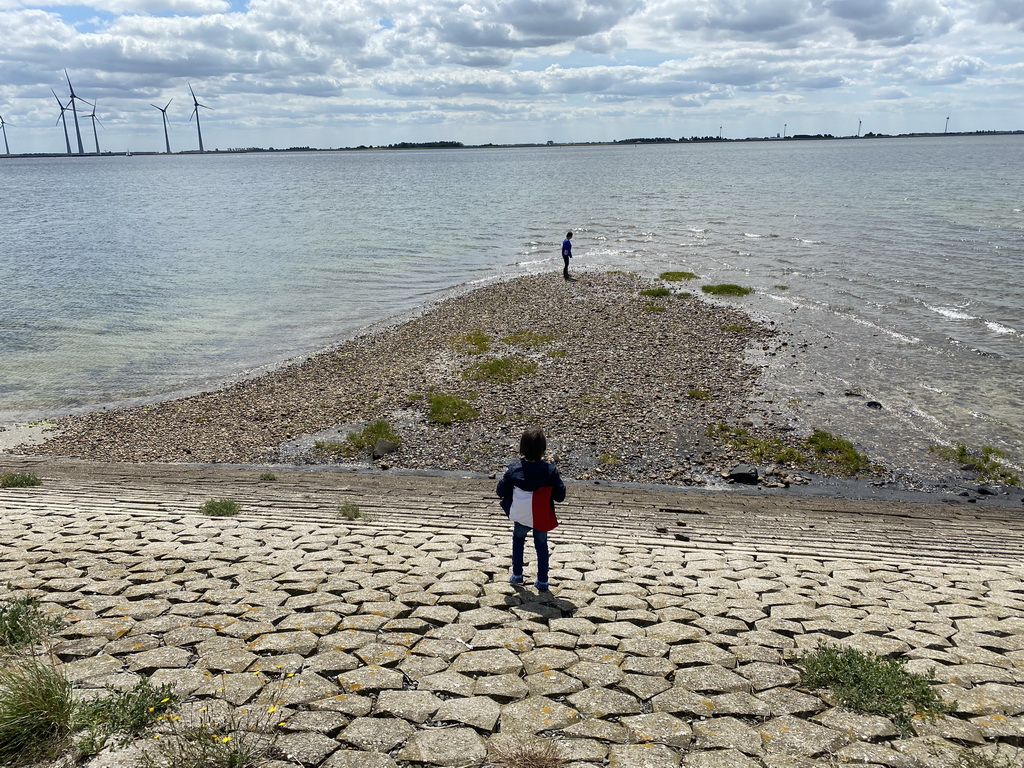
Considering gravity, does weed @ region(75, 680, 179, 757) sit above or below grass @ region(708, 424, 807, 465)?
above

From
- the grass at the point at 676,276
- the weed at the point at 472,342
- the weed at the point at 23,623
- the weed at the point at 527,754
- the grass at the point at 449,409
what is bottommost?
the grass at the point at 449,409

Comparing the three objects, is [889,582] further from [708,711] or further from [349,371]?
[349,371]

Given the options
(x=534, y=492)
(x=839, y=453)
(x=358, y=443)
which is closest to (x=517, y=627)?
(x=534, y=492)

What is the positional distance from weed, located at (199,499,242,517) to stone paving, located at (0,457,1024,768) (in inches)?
10.9

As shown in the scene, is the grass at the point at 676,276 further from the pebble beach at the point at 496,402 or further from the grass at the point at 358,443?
the grass at the point at 358,443

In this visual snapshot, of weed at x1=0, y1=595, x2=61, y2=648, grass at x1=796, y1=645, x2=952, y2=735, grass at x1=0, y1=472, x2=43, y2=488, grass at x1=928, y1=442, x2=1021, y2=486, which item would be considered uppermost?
weed at x1=0, y1=595, x2=61, y2=648

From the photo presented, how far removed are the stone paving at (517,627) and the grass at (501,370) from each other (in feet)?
35.5

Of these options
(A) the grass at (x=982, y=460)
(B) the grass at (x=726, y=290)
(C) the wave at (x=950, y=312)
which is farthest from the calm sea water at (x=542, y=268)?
(B) the grass at (x=726, y=290)

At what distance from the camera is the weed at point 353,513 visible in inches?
476

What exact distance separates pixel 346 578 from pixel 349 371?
1767 cm

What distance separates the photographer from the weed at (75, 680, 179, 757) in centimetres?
539

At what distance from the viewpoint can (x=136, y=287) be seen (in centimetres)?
4503

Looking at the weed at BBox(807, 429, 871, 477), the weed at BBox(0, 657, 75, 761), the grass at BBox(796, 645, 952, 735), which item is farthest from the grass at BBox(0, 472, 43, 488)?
Result: the weed at BBox(807, 429, 871, 477)

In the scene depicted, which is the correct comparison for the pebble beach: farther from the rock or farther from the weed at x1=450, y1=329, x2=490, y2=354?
the rock
